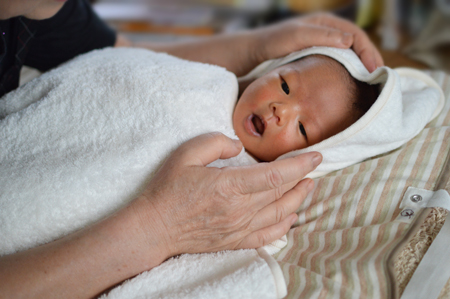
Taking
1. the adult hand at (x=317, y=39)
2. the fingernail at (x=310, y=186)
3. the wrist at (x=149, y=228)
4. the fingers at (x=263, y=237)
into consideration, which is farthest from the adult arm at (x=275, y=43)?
the wrist at (x=149, y=228)

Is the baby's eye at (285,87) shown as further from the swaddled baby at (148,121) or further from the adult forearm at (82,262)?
the adult forearm at (82,262)

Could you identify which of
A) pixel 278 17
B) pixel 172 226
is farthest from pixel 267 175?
pixel 278 17

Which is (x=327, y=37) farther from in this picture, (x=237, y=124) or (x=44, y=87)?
(x=44, y=87)

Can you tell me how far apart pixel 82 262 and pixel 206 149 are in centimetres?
35

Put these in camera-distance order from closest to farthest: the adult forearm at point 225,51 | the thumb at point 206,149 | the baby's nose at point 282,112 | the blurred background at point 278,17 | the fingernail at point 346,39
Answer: the thumb at point 206,149 < the baby's nose at point 282,112 < the fingernail at point 346,39 < the adult forearm at point 225,51 < the blurred background at point 278,17

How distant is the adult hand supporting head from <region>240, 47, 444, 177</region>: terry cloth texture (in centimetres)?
14

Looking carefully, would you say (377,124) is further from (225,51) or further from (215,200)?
(225,51)

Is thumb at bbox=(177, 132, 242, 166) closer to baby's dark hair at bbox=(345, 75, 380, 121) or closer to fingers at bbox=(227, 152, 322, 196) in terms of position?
fingers at bbox=(227, 152, 322, 196)

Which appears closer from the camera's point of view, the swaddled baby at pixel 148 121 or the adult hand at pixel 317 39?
the swaddled baby at pixel 148 121

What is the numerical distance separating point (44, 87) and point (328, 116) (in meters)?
0.79

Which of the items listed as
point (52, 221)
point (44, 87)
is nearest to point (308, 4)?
point (44, 87)

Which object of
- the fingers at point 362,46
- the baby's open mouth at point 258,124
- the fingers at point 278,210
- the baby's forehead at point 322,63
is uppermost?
the fingers at point 362,46

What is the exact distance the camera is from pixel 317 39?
1.25m

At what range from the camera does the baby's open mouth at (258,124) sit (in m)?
1.16
